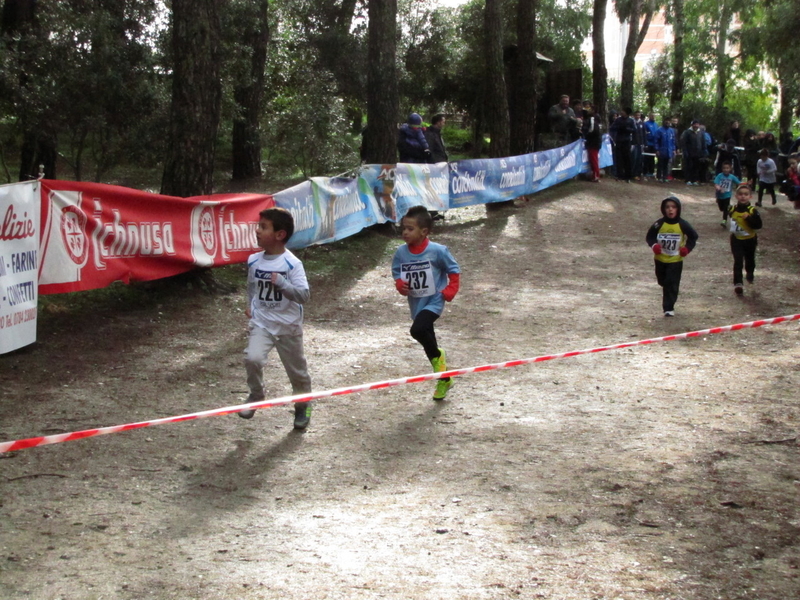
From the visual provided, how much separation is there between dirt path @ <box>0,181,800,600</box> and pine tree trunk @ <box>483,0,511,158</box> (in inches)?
413

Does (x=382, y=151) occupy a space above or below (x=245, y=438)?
above

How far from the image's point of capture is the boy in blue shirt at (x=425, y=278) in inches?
287

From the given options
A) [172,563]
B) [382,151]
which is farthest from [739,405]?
[382,151]

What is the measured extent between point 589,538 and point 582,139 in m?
20.7

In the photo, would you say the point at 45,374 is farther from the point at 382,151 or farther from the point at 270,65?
the point at 270,65

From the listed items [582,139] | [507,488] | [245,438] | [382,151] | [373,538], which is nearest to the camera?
[373,538]

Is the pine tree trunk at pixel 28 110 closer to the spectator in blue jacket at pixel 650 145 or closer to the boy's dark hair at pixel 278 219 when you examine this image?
the boy's dark hair at pixel 278 219

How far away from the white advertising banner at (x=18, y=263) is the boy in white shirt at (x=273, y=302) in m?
2.53

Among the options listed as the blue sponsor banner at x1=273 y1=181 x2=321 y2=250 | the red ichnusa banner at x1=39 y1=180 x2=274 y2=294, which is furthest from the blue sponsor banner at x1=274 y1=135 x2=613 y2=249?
the red ichnusa banner at x1=39 y1=180 x2=274 y2=294

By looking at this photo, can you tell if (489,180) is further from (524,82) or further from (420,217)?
(420,217)

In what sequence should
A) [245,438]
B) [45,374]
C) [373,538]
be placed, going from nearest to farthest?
[373,538] < [245,438] < [45,374]

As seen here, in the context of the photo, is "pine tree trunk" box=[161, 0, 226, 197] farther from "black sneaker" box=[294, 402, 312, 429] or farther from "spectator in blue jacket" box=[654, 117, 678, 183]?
"spectator in blue jacket" box=[654, 117, 678, 183]

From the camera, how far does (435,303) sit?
7.45 m

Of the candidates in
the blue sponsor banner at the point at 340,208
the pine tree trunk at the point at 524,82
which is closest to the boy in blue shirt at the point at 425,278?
the blue sponsor banner at the point at 340,208
